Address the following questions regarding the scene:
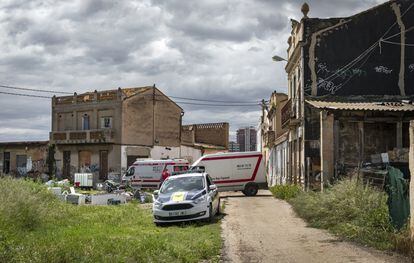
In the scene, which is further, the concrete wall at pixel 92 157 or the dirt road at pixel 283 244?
the concrete wall at pixel 92 157

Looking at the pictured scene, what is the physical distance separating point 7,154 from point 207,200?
4436 centimetres

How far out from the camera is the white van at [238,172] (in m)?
30.5

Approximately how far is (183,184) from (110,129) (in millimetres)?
29711

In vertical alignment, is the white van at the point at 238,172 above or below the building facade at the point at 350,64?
below

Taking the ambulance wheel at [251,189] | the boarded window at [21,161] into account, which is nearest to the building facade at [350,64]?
the ambulance wheel at [251,189]

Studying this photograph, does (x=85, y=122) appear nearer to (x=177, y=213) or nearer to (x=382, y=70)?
(x=382, y=70)

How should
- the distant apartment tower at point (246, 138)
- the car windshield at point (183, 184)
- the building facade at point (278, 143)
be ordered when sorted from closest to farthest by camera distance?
the car windshield at point (183, 184) → the building facade at point (278, 143) → the distant apartment tower at point (246, 138)

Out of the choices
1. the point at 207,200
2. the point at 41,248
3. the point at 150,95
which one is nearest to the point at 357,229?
the point at 207,200

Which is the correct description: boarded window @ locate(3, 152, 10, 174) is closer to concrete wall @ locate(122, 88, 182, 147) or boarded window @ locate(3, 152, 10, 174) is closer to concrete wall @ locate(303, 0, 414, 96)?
concrete wall @ locate(122, 88, 182, 147)

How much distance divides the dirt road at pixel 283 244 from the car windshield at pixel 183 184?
151 cm

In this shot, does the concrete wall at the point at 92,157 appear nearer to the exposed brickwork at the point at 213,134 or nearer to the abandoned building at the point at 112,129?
the abandoned building at the point at 112,129

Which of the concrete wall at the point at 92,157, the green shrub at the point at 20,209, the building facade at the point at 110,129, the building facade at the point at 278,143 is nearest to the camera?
the green shrub at the point at 20,209

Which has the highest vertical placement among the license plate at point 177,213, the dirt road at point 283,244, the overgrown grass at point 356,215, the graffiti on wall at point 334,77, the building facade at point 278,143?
the graffiti on wall at point 334,77

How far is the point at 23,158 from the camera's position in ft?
178
